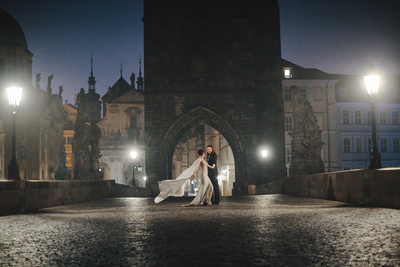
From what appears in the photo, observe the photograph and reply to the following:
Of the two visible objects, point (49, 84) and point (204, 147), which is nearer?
point (204, 147)

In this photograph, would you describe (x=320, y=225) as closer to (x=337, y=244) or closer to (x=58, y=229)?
(x=337, y=244)

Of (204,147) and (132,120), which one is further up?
(132,120)

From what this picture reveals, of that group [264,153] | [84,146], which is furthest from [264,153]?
[84,146]

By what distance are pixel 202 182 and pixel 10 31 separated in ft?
171

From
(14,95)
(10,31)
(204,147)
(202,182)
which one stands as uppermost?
(10,31)

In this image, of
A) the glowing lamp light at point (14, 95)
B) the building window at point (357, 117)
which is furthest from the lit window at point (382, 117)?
the glowing lamp light at point (14, 95)

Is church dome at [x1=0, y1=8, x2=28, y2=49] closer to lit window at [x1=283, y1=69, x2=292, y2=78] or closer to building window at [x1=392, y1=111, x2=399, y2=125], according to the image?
lit window at [x1=283, y1=69, x2=292, y2=78]

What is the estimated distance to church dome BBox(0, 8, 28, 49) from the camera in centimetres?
6062

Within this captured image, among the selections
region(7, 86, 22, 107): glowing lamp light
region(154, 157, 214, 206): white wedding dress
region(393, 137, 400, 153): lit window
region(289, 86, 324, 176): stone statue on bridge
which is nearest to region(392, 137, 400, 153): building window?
region(393, 137, 400, 153): lit window

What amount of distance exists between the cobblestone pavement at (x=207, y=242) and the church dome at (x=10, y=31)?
182 ft

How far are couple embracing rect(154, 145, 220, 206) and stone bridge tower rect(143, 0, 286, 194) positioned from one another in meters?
19.7

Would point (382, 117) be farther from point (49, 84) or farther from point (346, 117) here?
point (49, 84)

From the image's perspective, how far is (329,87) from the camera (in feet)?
172

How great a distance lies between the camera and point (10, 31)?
61.2 meters
